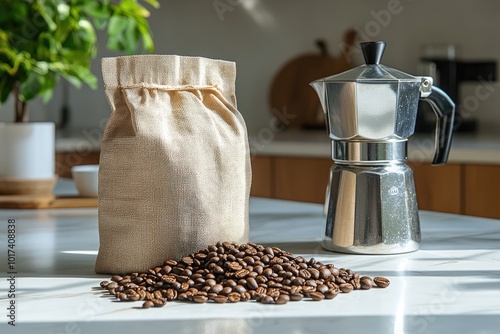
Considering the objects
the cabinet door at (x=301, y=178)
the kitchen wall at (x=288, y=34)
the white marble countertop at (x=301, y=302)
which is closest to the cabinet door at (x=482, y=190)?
the cabinet door at (x=301, y=178)

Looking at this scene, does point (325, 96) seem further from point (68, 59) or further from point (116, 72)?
point (68, 59)

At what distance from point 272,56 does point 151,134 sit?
255cm

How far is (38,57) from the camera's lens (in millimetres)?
1604

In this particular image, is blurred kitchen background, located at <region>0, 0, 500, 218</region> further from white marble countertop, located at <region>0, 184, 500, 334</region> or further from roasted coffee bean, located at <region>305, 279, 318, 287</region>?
roasted coffee bean, located at <region>305, 279, 318, 287</region>

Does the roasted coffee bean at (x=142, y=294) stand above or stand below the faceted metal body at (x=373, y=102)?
below

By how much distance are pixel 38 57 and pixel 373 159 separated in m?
0.80

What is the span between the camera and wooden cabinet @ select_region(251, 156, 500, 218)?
224cm

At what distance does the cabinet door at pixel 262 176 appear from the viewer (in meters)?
2.74

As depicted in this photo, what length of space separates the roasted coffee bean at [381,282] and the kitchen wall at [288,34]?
2.20 metres

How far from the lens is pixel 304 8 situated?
3.36 metres

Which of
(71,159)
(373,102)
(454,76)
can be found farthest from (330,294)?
(71,159)

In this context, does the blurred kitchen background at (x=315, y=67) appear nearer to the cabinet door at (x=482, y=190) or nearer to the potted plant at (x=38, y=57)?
the cabinet door at (x=482, y=190)

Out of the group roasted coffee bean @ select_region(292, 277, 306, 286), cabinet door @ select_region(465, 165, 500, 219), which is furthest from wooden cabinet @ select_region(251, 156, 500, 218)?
roasted coffee bean @ select_region(292, 277, 306, 286)

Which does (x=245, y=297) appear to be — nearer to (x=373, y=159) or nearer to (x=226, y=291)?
(x=226, y=291)
